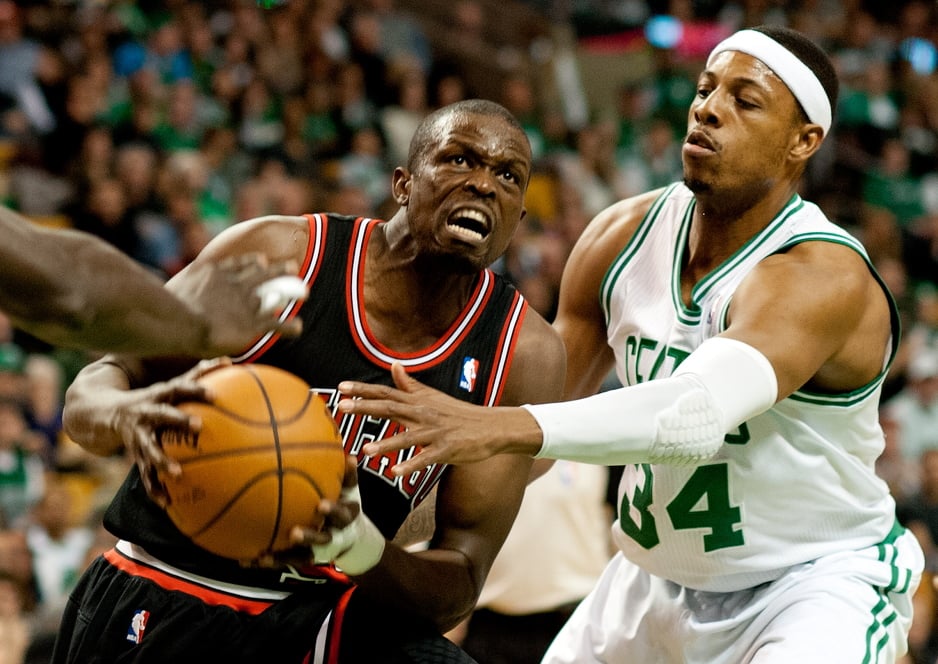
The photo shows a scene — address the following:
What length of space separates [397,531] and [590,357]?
1.09m

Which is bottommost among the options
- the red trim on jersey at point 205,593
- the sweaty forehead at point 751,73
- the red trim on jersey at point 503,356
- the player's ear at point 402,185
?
the red trim on jersey at point 205,593

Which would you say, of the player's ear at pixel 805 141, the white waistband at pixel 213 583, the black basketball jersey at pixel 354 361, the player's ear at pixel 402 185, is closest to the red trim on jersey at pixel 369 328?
the black basketball jersey at pixel 354 361

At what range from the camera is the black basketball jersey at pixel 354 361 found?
10.9ft

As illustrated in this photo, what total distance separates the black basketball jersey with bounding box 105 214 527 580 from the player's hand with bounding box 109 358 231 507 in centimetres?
53

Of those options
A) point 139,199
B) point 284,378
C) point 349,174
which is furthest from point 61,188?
point 284,378

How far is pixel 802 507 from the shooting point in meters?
3.70

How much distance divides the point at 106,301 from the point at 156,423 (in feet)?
1.06

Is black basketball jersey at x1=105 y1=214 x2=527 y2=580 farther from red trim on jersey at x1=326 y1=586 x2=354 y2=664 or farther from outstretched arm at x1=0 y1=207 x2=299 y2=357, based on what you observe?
outstretched arm at x1=0 y1=207 x2=299 y2=357

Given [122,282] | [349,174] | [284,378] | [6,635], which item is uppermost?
[122,282]

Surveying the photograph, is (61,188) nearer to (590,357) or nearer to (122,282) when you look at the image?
(590,357)

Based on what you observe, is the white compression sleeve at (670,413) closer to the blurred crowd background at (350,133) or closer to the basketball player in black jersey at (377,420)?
the basketball player in black jersey at (377,420)

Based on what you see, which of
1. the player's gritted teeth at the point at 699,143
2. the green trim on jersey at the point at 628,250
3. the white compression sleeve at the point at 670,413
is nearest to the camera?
the white compression sleeve at the point at 670,413

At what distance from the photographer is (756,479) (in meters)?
3.67

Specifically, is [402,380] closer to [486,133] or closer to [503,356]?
[503,356]
